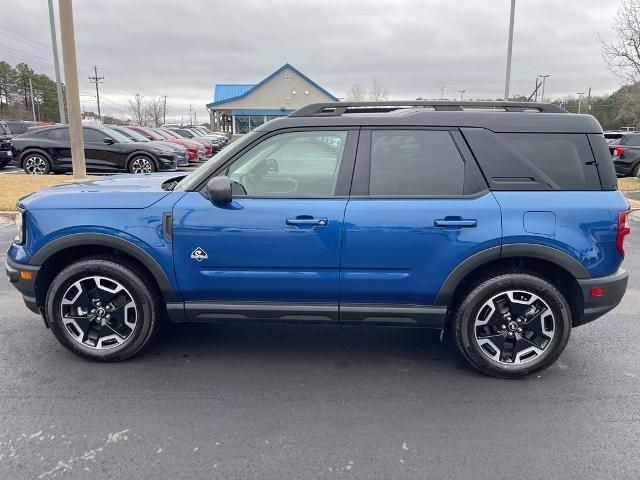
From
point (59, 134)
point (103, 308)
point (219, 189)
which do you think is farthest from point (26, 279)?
point (59, 134)

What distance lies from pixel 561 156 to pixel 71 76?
9552mm

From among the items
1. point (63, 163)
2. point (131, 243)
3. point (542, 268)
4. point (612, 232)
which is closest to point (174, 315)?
point (131, 243)

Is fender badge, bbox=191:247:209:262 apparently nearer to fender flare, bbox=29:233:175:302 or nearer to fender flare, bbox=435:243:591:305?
fender flare, bbox=29:233:175:302

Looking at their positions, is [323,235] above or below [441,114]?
below

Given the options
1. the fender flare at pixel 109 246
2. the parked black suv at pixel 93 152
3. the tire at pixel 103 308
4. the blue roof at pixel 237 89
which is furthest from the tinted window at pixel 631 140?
the blue roof at pixel 237 89

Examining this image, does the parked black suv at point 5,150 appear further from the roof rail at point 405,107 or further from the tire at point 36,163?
the roof rail at point 405,107

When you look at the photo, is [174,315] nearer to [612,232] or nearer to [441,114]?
[441,114]

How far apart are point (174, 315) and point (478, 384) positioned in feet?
7.27

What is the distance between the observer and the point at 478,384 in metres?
3.39

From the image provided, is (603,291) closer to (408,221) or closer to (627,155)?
(408,221)

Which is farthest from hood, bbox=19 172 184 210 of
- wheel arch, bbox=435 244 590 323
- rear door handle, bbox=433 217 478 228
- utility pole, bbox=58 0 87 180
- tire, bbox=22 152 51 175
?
tire, bbox=22 152 51 175

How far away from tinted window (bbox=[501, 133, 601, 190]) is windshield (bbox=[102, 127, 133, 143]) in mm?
13337

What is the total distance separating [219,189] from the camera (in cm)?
323

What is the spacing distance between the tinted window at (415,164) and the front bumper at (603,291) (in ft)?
3.56
